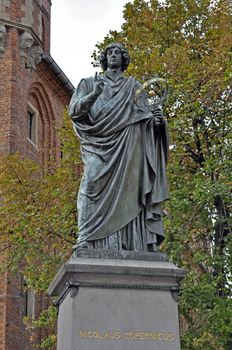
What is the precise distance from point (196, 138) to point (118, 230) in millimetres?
10687

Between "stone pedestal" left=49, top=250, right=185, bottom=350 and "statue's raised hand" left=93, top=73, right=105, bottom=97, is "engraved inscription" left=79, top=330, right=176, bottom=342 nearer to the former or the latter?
"stone pedestal" left=49, top=250, right=185, bottom=350

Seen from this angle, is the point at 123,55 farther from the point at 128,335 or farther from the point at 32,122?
the point at 32,122

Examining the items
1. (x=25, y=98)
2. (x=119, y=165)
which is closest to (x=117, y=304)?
(x=119, y=165)

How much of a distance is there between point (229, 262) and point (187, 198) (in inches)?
68.1

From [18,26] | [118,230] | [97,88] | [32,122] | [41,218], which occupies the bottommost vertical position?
[118,230]

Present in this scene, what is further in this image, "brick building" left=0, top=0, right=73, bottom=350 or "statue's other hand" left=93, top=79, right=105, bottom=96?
"brick building" left=0, top=0, right=73, bottom=350

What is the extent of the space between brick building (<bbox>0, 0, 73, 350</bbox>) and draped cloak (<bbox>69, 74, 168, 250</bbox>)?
1473 centimetres

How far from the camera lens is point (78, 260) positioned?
6.65 m

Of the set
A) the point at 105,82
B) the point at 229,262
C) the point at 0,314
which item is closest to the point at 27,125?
the point at 0,314

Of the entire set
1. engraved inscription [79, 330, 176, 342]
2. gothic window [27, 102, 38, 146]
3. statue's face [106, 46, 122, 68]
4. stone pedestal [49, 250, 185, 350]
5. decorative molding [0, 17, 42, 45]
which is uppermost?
decorative molding [0, 17, 42, 45]

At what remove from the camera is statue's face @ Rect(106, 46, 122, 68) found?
7.96m

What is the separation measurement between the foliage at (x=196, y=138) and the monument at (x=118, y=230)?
24.6 feet

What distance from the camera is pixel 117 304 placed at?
6.49 meters

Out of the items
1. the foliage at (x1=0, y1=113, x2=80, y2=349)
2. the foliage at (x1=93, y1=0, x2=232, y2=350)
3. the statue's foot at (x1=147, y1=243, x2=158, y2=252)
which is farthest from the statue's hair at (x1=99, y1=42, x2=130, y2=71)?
the foliage at (x1=0, y1=113, x2=80, y2=349)
